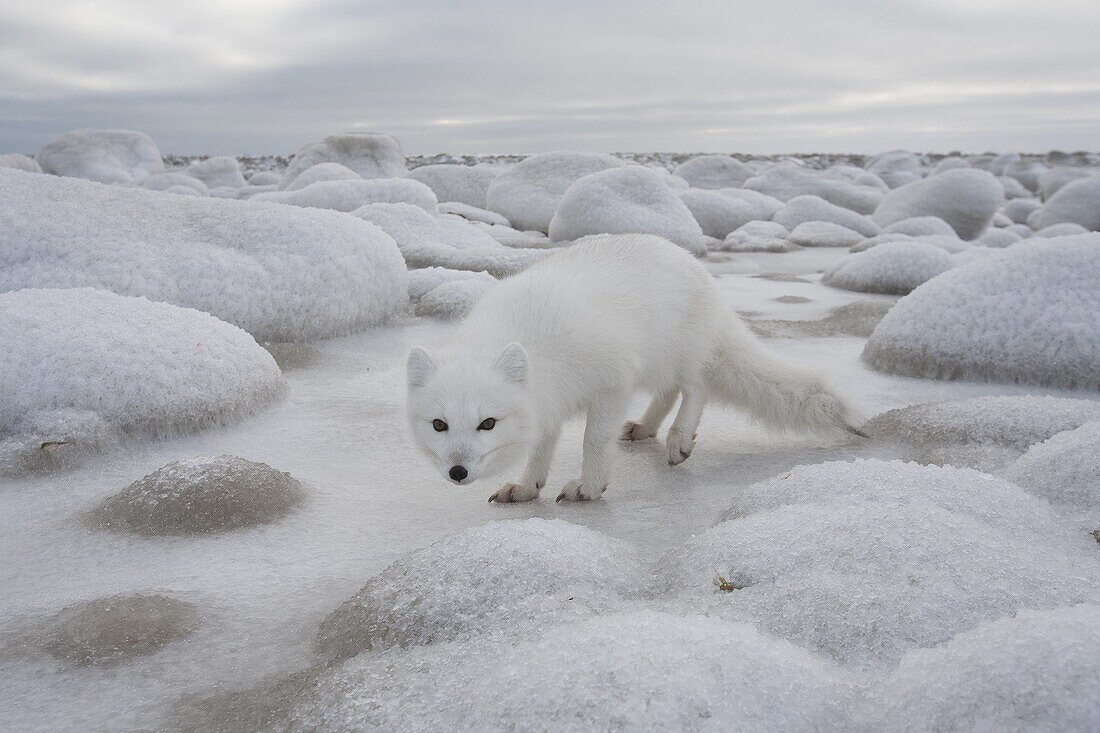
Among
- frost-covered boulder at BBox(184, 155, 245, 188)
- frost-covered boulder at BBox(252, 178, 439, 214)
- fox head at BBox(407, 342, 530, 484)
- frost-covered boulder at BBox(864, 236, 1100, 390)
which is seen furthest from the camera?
frost-covered boulder at BBox(184, 155, 245, 188)

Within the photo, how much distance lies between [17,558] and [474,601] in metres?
1.25

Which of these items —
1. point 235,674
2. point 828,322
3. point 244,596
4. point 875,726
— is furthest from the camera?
point 828,322

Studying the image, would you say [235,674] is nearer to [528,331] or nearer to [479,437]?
[479,437]

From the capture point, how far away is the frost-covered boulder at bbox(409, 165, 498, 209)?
1352 centimetres

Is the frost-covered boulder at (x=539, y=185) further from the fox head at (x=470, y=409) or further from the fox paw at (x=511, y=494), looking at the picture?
the fox head at (x=470, y=409)

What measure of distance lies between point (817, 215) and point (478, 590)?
39.8 feet

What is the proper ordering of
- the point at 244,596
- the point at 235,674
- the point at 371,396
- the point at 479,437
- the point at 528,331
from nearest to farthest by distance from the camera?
the point at 235,674 < the point at 244,596 < the point at 479,437 < the point at 528,331 < the point at 371,396

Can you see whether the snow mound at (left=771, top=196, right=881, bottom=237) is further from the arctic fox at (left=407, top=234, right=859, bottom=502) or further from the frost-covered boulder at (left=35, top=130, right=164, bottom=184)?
the frost-covered boulder at (left=35, top=130, right=164, bottom=184)

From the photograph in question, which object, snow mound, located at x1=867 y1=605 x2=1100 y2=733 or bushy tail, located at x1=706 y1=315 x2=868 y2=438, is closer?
snow mound, located at x1=867 y1=605 x2=1100 y2=733

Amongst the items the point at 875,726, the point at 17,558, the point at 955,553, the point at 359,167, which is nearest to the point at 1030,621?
the point at 875,726

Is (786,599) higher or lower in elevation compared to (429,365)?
lower

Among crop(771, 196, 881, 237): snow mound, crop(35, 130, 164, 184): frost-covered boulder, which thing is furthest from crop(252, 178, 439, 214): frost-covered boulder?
crop(35, 130, 164, 184): frost-covered boulder

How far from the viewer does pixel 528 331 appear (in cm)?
269

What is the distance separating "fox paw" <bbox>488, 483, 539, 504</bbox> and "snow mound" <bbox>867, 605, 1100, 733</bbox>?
5.21ft
